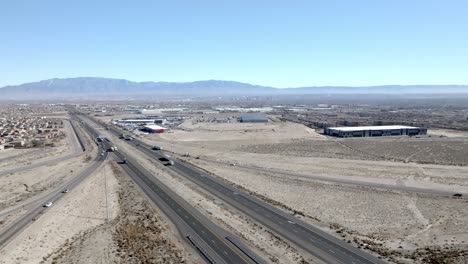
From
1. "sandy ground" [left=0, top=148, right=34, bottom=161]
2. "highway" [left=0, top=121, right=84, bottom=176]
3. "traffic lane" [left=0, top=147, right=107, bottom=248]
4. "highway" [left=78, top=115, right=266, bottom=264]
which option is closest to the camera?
"highway" [left=78, top=115, right=266, bottom=264]

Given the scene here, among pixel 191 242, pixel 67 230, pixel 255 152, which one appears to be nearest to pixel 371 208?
pixel 191 242

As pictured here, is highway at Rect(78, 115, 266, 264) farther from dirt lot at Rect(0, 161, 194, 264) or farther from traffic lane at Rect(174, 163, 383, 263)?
traffic lane at Rect(174, 163, 383, 263)

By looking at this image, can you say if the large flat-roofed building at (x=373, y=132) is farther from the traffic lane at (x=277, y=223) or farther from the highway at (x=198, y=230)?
the highway at (x=198, y=230)

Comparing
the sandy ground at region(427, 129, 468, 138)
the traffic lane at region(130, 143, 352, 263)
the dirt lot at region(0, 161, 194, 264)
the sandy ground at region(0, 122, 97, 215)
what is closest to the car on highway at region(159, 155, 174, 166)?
the traffic lane at region(130, 143, 352, 263)

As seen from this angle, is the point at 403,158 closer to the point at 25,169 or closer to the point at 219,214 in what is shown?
the point at 219,214

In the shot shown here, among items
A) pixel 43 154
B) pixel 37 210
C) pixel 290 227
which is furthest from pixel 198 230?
pixel 43 154

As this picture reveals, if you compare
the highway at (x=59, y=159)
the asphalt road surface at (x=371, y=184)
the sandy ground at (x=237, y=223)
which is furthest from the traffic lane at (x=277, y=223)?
the highway at (x=59, y=159)
